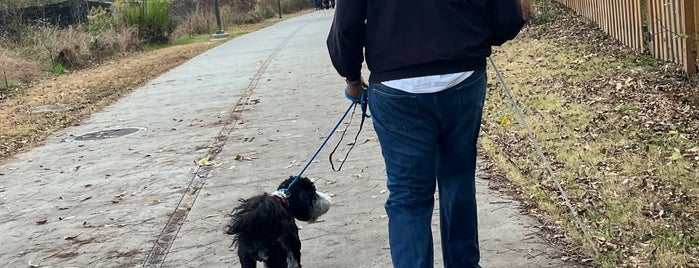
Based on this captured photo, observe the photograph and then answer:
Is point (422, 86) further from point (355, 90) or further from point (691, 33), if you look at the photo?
point (691, 33)

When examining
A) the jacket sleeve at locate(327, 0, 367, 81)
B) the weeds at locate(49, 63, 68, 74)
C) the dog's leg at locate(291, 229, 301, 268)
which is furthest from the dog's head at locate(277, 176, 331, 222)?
the weeds at locate(49, 63, 68, 74)

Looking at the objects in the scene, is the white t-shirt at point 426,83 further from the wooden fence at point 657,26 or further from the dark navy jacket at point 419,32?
the wooden fence at point 657,26

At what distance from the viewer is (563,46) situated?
1274cm

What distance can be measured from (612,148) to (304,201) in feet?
10.3

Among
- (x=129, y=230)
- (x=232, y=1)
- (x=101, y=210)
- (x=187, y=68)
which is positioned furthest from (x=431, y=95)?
(x=232, y=1)

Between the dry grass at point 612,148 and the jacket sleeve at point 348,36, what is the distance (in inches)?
70.1

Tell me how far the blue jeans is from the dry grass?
1.10 metres

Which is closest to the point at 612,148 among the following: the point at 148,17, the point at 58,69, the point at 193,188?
the point at 193,188

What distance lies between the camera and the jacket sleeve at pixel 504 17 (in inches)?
128

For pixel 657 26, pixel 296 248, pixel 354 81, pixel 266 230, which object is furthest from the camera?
pixel 657 26

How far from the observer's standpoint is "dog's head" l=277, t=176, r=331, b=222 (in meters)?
4.29

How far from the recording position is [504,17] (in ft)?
10.7

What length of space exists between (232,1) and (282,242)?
54064 millimetres

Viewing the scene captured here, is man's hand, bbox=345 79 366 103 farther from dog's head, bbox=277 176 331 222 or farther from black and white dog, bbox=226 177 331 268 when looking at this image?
dog's head, bbox=277 176 331 222
